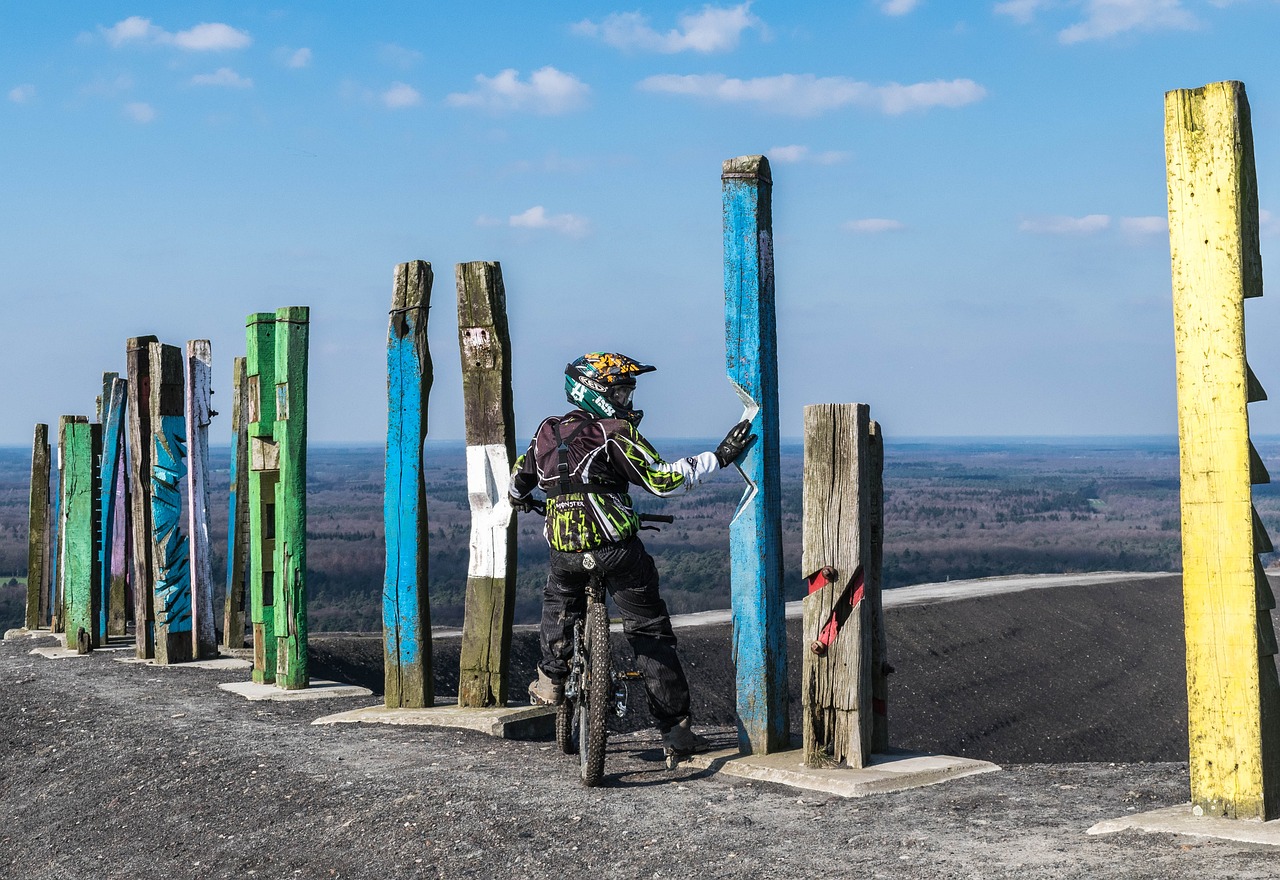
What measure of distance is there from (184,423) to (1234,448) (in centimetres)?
998

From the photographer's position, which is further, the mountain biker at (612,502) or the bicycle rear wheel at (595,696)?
the mountain biker at (612,502)

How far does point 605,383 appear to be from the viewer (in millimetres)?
7457

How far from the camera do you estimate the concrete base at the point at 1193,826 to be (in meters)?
5.53

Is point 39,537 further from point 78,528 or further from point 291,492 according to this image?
point 291,492

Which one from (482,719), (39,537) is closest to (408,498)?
(482,719)

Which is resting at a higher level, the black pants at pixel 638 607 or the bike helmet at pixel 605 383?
the bike helmet at pixel 605 383

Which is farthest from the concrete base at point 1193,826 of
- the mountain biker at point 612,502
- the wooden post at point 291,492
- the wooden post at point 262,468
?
the wooden post at point 262,468

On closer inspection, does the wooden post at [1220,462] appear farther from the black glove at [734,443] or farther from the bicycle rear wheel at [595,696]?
the bicycle rear wheel at [595,696]

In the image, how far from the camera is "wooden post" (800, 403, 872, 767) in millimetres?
7129

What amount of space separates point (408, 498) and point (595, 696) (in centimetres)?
287

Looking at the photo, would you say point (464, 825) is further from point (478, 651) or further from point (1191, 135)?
point (1191, 135)

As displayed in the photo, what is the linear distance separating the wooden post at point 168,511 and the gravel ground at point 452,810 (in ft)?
4.26

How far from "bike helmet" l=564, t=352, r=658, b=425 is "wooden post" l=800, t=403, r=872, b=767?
99cm

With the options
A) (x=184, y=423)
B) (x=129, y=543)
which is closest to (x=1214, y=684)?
(x=184, y=423)
